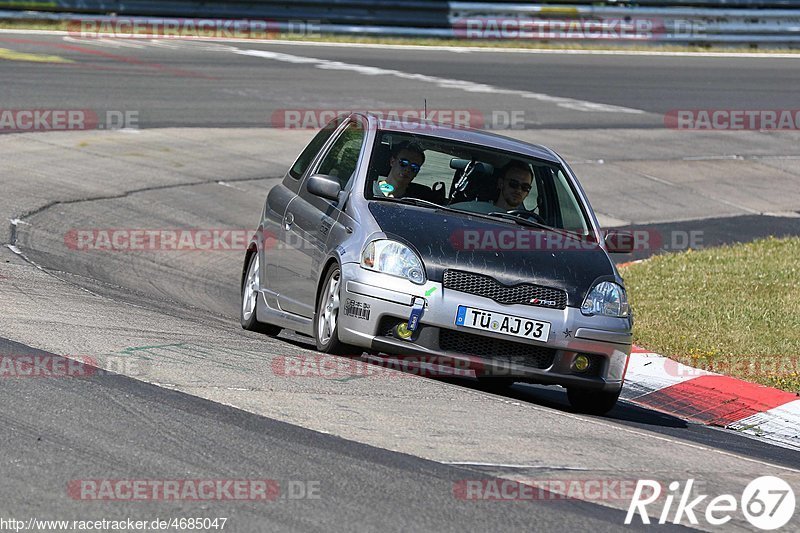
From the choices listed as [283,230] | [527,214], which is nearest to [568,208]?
[527,214]

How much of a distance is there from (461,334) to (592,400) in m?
1.08

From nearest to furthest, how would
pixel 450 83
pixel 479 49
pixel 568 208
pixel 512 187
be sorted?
pixel 512 187 < pixel 568 208 < pixel 450 83 < pixel 479 49

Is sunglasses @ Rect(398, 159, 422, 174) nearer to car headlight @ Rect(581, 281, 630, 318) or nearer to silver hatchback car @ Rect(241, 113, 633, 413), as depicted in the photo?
silver hatchback car @ Rect(241, 113, 633, 413)

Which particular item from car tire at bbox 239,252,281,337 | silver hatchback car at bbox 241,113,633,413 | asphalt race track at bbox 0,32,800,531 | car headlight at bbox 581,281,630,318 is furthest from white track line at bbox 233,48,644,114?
car headlight at bbox 581,281,630,318

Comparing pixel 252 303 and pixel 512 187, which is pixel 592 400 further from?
pixel 252 303

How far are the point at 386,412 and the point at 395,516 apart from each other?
1628 millimetres

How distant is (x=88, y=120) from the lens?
18.3 m

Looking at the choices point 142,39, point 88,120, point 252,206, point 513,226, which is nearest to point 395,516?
point 513,226

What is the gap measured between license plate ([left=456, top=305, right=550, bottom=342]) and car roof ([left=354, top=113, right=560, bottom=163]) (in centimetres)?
170

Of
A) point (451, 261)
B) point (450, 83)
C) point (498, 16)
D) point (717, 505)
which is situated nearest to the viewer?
point (717, 505)

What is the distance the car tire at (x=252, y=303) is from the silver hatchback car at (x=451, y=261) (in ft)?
0.56

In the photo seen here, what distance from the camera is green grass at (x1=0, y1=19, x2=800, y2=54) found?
1087 inches

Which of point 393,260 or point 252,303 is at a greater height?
point 393,260

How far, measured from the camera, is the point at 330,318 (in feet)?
26.6
